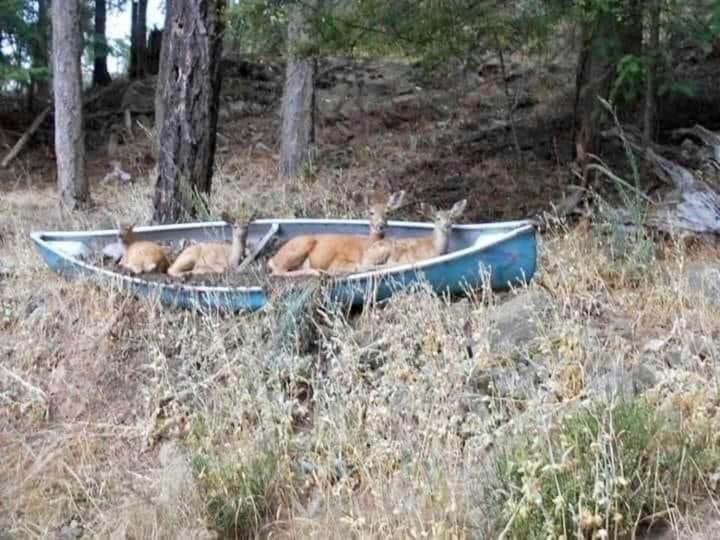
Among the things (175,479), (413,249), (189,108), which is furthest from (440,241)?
(189,108)

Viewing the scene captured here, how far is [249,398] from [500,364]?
4.69 feet

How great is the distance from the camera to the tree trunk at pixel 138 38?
764 inches

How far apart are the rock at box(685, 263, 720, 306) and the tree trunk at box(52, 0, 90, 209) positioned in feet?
25.4

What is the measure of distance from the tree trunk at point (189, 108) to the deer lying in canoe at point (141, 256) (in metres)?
1.13

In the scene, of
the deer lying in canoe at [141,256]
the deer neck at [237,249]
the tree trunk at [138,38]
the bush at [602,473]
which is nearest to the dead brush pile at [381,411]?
the bush at [602,473]

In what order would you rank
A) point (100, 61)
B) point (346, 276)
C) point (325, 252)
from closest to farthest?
point (346, 276) < point (325, 252) < point (100, 61)

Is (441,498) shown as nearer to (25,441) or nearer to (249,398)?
(249,398)

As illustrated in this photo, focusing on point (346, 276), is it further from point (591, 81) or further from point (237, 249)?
point (591, 81)

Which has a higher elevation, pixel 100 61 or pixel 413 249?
pixel 100 61

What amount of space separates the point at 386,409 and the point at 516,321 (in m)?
1.27

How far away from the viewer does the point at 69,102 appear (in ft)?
39.0

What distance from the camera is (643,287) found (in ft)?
20.4

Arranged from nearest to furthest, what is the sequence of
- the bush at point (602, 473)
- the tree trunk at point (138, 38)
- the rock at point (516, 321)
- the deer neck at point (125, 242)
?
the bush at point (602, 473)
the rock at point (516, 321)
the deer neck at point (125, 242)
the tree trunk at point (138, 38)

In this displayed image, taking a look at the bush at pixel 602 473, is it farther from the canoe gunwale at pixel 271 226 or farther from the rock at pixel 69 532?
the rock at pixel 69 532
